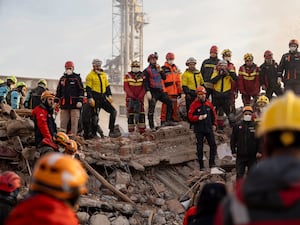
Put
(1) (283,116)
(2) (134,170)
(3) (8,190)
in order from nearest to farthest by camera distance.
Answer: (1) (283,116), (3) (8,190), (2) (134,170)

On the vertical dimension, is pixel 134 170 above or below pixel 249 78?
below

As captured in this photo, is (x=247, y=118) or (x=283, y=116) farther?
(x=247, y=118)

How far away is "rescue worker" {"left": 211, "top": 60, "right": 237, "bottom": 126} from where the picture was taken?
14.6 meters

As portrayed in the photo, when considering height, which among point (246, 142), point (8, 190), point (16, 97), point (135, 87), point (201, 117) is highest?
point (135, 87)

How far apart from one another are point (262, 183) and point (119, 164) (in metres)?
10.0

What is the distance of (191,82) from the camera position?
14844 millimetres

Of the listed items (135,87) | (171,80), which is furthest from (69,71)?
(171,80)

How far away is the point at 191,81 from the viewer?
14844 mm

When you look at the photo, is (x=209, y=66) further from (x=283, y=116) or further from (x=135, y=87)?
(x=283, y=116)

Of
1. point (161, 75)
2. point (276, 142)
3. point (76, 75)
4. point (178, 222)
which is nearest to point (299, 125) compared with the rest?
point (276, 142)

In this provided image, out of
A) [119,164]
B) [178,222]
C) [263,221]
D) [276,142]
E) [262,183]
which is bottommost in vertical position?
[178,222]

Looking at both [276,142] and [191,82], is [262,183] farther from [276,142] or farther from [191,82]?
[191,82]

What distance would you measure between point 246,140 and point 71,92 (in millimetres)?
4795

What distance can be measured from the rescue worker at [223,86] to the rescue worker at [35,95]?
442 centimetres
